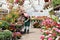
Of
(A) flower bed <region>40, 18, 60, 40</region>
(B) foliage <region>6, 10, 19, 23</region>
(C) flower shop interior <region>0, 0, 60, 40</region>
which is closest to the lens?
(A) flower bed <region>40, 18, 60, 40</region>

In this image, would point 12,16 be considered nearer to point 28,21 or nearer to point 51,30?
point 28,21

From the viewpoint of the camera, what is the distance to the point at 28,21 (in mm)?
15008

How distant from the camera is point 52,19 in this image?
638 centimetres

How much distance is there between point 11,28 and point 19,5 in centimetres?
431

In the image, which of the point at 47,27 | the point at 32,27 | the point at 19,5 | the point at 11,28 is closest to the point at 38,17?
the point at 32,27

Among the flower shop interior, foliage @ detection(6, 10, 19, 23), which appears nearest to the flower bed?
the flower shop interior

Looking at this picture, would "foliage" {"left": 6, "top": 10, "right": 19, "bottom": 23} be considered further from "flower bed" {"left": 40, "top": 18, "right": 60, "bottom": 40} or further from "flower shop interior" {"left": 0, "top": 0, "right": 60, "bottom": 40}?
"flower bed" {"left": 40, "top": 18, "right": 60, "bottom": 40}

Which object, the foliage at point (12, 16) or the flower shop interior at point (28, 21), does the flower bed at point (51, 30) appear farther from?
the foliage at point (12, 16)

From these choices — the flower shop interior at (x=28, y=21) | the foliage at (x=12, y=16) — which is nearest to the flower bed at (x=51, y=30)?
the flower shop interior at (x=28, y=21)

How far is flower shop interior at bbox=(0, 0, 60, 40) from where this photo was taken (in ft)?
20.7

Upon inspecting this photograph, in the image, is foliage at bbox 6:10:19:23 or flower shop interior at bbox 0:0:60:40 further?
foliage at bbox 6:10:19:23

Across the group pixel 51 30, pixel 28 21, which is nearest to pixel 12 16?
pixel 28 21

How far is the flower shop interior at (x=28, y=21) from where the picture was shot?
20.7 ft

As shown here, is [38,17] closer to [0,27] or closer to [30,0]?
[30,0]
